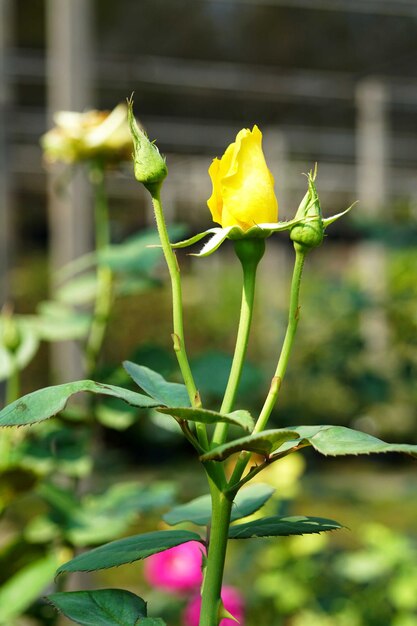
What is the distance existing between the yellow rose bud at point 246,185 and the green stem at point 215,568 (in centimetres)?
8

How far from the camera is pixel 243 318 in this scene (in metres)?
0.29

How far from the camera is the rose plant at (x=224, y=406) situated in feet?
0.86

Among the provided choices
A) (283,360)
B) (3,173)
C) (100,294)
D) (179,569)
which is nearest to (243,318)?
(283,360)

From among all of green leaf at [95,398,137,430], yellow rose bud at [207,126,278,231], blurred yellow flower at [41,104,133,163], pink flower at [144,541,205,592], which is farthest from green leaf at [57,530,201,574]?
pink flower at [144,541,205,592]

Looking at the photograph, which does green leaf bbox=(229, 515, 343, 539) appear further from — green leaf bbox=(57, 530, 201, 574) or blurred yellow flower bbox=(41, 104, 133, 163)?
blurred yellow flower bbox=(41, 104, 133, 163)

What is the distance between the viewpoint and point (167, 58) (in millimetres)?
5629

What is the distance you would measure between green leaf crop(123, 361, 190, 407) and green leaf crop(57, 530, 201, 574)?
4cm

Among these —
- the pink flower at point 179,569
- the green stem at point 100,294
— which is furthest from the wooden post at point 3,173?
the green stem at point 100,294

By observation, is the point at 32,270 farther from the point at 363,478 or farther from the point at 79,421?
the point at 79,421

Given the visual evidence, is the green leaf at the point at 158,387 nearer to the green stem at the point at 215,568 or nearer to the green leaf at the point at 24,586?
the green stem at the point at 215,568

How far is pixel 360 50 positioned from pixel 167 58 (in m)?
1.15

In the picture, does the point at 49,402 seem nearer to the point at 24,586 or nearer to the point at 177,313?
the point at 177,313

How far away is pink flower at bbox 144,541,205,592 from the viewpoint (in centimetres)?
127

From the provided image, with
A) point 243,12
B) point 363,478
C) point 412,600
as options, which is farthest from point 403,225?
point 243,12
